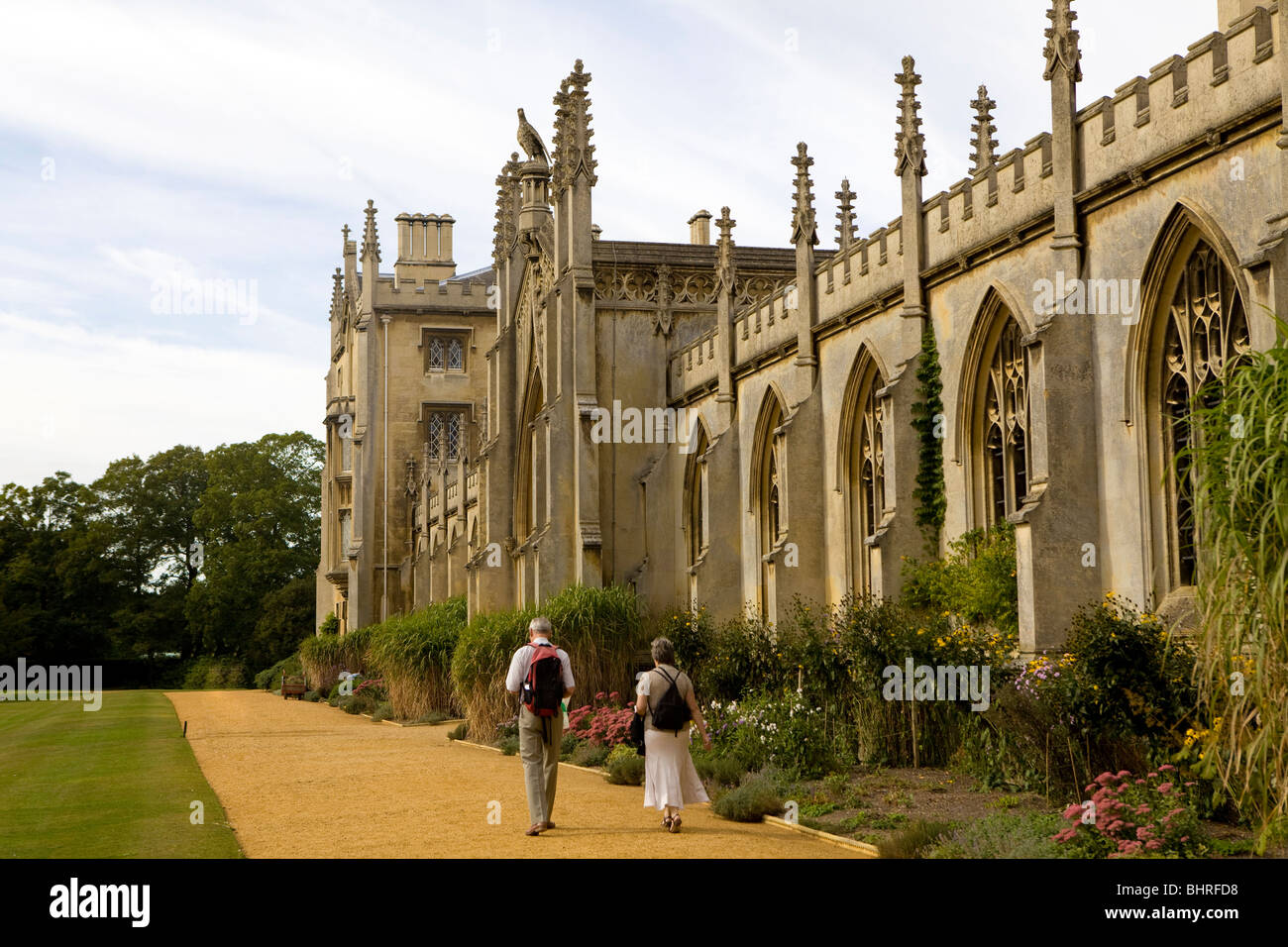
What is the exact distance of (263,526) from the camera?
63.8 m

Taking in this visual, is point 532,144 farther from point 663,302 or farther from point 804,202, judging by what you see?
point 804,202

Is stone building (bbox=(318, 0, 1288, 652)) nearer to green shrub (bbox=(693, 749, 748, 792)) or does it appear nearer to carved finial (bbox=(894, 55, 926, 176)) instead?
carved finial (bbox=(894, 55, 926, 176))

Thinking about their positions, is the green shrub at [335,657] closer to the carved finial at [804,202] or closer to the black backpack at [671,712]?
the carved finial at [804,202]

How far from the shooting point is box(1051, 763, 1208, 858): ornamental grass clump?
8.14 metres

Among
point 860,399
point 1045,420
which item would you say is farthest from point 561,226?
point 1045,420

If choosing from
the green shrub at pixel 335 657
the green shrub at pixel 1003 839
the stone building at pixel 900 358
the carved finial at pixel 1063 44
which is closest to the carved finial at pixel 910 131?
the stone building at pixel 900 358

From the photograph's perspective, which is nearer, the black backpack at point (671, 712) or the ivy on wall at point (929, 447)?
the black backpack at point (671, 712)

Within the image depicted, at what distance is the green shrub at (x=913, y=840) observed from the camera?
8.99 metres

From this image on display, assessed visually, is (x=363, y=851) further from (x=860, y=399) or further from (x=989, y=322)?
(x=860, y=399)

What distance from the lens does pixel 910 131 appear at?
18.5 meters

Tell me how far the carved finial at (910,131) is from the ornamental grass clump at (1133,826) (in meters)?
11.2

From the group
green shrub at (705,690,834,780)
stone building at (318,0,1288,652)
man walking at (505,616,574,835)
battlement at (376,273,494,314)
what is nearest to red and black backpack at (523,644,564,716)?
man walking at (505,616,574,835)

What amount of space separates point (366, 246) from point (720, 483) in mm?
28329

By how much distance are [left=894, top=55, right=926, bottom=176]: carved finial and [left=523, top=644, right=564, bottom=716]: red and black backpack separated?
10.3 metres
